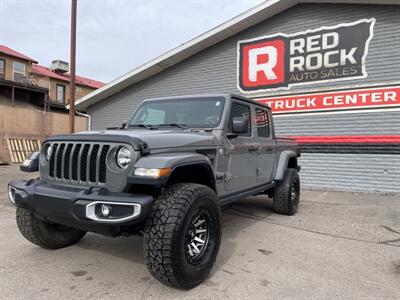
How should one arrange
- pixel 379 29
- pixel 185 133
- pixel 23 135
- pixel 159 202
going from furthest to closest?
pixel 23 135 < pixel 379 29 < pixel 185 133 < pixel 159 202

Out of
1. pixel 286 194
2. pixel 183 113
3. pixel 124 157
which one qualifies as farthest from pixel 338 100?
pixel 124 157

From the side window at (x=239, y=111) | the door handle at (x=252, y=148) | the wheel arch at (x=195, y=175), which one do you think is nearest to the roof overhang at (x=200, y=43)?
the side window at (x=239, y=111)

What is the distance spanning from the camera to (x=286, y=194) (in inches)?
234

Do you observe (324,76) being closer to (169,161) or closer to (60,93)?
(169,161)

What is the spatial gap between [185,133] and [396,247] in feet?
10.3

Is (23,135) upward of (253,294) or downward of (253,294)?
upward

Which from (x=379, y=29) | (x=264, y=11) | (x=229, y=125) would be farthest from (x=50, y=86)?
(x=229, y=125)

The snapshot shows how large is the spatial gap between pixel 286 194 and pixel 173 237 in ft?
11.6

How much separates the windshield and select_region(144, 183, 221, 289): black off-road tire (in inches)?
49.7

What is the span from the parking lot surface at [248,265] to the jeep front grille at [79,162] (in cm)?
97

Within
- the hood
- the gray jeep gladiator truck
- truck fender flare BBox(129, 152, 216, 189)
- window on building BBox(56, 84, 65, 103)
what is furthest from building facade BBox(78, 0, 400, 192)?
window on building BBox(56, 84, 65, 103)

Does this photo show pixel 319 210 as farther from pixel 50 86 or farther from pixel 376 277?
pixel 50 86

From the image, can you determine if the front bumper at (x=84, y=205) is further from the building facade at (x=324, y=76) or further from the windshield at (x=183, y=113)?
the building facade at (x=324, y=76)

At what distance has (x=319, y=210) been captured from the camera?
6.85 meters
